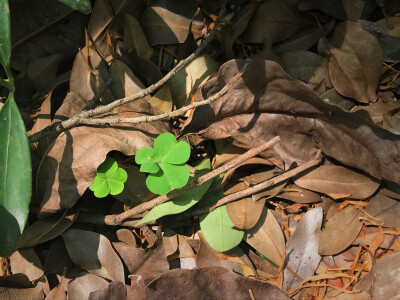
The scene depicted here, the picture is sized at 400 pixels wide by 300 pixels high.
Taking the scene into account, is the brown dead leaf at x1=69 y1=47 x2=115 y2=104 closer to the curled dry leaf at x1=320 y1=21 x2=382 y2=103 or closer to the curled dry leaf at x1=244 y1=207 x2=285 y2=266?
the curled dry leaf at x1=244 y1=207 x2=285 y2=266

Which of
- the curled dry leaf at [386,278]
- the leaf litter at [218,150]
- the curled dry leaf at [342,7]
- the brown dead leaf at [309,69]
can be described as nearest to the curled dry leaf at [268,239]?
the leaf litter at [218,150]

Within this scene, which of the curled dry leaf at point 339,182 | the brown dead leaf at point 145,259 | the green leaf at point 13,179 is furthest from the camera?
the curled dry leaf at point 339,182

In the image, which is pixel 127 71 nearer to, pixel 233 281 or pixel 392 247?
pixel 233 281

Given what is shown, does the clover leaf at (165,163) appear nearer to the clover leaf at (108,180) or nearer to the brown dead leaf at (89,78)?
the clover leaf at (108,180)

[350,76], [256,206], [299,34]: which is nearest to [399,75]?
[350,76]

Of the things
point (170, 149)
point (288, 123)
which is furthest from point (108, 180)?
point (288, 123)

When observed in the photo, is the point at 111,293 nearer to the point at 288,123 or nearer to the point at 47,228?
the point at 47,228
